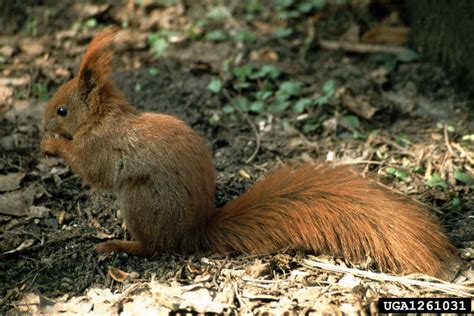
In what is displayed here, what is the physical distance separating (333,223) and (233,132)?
65.3 inches

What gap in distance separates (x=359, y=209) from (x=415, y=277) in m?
0.44

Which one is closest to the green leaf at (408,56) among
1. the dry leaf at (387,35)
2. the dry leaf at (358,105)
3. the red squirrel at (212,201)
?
the dry leaf at (387,35)

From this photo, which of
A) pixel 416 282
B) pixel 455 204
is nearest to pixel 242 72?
pixel 455 204

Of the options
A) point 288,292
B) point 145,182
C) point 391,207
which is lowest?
point 288,292

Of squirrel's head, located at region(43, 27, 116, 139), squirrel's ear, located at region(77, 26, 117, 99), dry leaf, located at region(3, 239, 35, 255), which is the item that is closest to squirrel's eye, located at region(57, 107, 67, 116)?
squirrel's head, located at region(43, 27, 116, 139)

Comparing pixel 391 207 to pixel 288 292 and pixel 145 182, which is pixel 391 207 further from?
pixel 145 182

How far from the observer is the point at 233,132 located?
15.6 ft

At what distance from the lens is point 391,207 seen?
10.8ft

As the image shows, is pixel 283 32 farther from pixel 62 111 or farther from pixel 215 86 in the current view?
pixel 62 111

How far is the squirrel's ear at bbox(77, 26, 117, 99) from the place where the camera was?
3.49 meters

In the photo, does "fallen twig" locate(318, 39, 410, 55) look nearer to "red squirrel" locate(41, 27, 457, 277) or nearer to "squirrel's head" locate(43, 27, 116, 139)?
"red squirrel" locate(41, 27, 457, 277)

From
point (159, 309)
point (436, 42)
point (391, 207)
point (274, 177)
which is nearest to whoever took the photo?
point (159, 309)

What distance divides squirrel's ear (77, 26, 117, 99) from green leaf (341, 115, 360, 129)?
1927 millimetres

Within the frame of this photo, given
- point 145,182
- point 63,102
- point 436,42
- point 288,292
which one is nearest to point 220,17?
point 436,42
